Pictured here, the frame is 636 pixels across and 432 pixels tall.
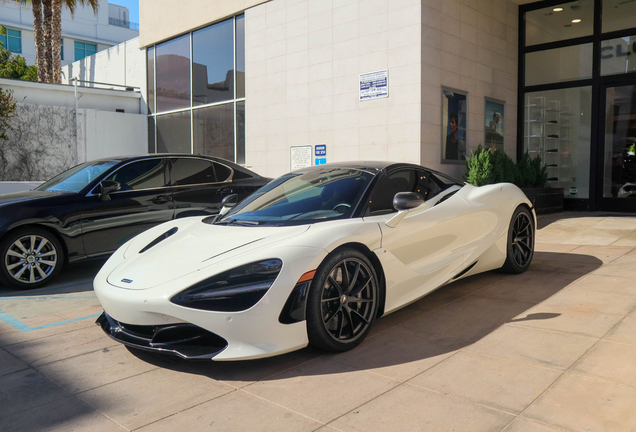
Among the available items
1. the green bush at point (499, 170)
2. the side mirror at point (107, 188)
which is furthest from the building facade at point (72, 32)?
the side mirror at point (107, 188)

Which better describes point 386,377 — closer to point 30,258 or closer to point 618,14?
point 30,258

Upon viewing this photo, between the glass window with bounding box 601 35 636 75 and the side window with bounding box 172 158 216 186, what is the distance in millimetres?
9062

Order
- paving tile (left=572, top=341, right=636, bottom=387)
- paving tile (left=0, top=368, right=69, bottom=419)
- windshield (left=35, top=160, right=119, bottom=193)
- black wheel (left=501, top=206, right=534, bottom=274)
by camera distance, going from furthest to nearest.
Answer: windshield (left=35, top=160, right=119, bottom=193)
black wheel (left=501, top=206, right=534, bottom=274)
paving tile (left=572, top=341, right=636, bottom=387)
paving tile (left=0, top=368, right=69, bottom=419)

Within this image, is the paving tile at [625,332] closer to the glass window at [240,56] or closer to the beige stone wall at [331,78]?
the beige stone wall at [331,78]

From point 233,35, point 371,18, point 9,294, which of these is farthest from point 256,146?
point 9,294

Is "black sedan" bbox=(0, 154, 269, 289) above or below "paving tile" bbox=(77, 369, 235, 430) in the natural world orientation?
above

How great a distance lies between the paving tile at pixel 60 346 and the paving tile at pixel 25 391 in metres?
0.23

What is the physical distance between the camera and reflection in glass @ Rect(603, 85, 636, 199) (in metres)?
10.9

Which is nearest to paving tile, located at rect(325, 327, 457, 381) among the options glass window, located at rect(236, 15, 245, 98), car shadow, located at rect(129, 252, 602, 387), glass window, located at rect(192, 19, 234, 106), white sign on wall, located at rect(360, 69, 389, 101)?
car shadow, located at rect(129, 252, 602, 387)

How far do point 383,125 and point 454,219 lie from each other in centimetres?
612

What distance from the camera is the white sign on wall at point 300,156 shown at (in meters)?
11.8

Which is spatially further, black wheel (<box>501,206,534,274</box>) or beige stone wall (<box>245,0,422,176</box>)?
beige stone wall (<box>245,0,422,176</box>)

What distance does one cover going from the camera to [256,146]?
13.2 m

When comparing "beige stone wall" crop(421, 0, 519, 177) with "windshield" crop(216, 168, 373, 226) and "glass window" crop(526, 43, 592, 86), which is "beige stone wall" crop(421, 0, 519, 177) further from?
"windshield" crop(216, 168, 373, 226)
